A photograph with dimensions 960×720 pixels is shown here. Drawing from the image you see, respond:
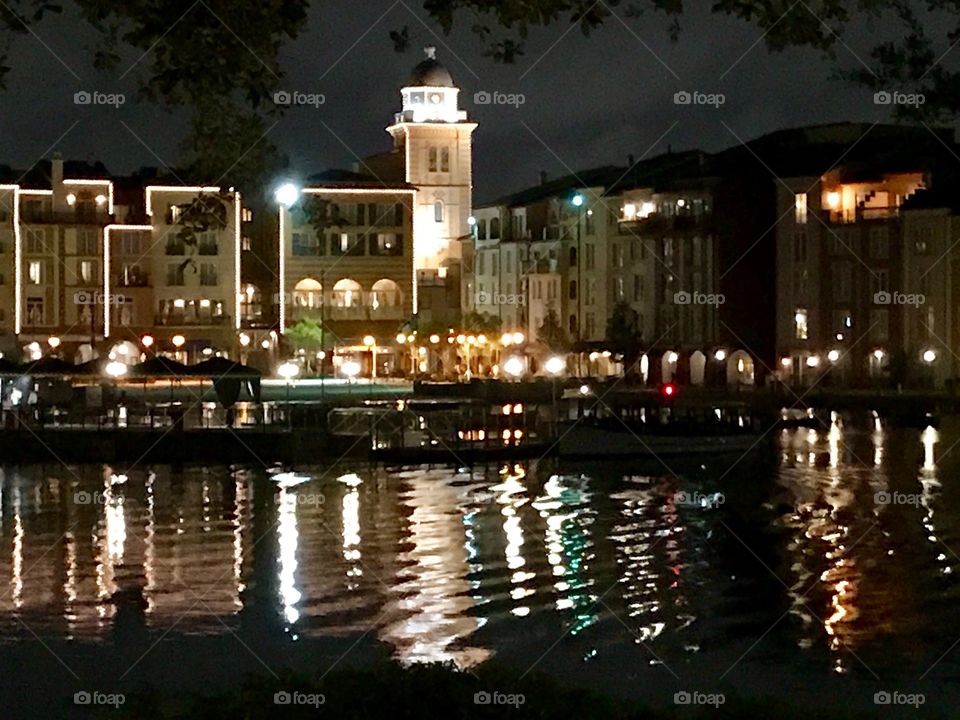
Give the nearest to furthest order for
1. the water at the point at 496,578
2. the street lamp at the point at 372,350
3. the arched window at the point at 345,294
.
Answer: the water at the point at 496,578
the street lamp at the point at 372,350
the arched window at the point at 345,294

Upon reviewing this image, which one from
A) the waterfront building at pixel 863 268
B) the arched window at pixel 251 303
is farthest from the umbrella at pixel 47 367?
the arched window at pixel 251 303

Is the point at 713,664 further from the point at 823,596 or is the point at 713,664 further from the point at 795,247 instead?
the point at 795,247

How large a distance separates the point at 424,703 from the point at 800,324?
243ft

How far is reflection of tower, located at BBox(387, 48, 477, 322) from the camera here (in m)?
100

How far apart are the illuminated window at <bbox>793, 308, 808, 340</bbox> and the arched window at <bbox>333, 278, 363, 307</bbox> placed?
23754mm

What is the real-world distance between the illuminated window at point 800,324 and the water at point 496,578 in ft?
129

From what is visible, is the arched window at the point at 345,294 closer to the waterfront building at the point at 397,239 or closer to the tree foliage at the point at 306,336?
the waterfront building at the point at 397,239

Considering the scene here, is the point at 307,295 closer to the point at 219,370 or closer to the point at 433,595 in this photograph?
the point at 219,370

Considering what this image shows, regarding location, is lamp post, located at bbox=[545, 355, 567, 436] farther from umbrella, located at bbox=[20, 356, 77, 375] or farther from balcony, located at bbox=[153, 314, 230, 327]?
umbrella, located at bbox=[20, 356, 77, 375]

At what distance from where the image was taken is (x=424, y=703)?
32.1 ft

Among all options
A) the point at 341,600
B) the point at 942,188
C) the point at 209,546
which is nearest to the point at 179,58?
the point at 341,600

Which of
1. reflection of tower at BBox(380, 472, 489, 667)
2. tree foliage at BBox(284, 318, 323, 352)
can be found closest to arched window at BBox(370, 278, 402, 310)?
tree foliage at BBox(284, 318, 323, 352)

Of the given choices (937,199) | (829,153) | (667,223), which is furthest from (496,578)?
(667,223)

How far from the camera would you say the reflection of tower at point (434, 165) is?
100m
